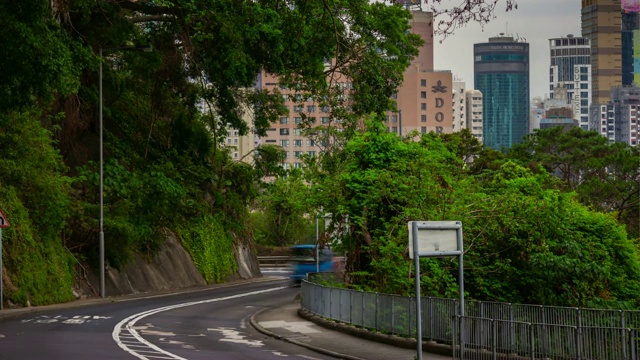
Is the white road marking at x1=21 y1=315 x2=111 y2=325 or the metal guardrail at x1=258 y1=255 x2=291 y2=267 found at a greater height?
the metal guardrail at x1=258 y1=255 x2=291 y2=267

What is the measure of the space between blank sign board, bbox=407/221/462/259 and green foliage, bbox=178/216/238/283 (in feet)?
130

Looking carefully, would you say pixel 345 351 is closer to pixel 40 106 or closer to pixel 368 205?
pixel 368 205

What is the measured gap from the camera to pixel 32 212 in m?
42.3

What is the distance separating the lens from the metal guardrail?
323ft

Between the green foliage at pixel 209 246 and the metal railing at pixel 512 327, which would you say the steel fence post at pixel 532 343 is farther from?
the green foliage at pixel 209 246

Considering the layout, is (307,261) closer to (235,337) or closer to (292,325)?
(292,325)

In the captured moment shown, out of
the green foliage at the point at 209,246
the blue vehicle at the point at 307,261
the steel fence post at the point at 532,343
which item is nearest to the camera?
the steel fence post at the point at 532,343

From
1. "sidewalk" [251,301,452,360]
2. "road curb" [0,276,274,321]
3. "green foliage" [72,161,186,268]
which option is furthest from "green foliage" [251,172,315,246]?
"sidewalk" [251,301,452,360]

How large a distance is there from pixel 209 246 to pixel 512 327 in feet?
132

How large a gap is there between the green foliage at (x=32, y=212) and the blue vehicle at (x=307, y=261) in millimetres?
15527

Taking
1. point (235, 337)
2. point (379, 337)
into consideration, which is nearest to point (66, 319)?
point (235, 337)

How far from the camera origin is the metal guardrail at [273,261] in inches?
3878

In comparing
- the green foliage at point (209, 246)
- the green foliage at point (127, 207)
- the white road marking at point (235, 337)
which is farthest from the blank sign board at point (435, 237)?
the green foliage at point (209, 246)

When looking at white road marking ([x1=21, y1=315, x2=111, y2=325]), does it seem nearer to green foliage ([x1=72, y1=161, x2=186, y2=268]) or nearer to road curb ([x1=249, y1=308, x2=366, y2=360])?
road curb ([x1=249, y1=308, x2=366, y2=360])
